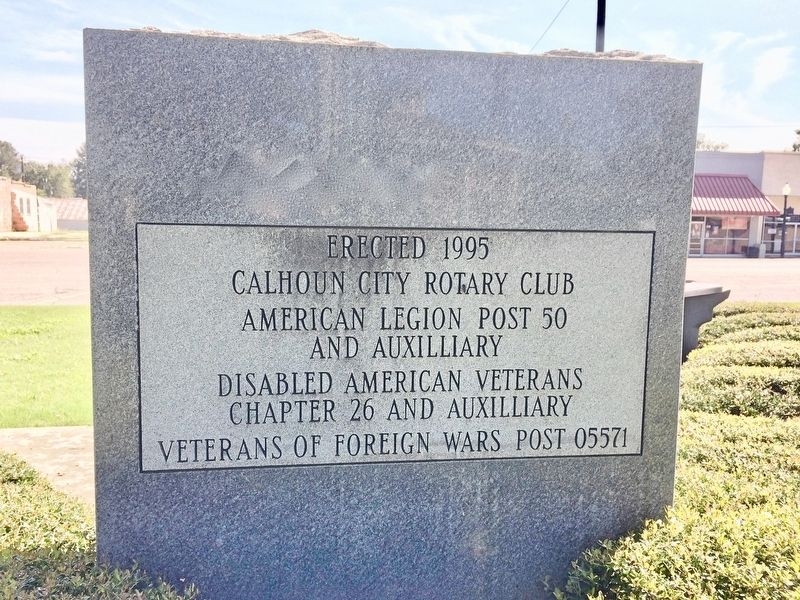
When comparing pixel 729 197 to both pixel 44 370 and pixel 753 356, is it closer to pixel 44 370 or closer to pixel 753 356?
pixel 753 356

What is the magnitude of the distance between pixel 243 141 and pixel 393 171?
25.2 inches

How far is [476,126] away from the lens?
2848mm

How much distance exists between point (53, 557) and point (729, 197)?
35.4 metres

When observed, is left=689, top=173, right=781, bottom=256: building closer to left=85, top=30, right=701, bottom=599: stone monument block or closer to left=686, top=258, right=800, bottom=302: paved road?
left=686, top=258, right=800, bottom=302: paved road

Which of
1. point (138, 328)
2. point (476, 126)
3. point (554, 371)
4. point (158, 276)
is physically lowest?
point (554, 371)

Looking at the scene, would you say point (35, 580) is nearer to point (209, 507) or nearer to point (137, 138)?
point (209, 507)

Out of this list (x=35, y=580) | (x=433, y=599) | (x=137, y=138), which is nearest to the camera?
(x=35, y=580)

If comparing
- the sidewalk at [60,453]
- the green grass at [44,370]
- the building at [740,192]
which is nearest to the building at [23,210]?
the green grass at [44,370]

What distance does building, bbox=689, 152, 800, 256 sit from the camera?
32125mm

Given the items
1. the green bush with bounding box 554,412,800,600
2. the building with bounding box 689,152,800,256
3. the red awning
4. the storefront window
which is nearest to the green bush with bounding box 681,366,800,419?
the green bush with bounding box 554,412,800,600

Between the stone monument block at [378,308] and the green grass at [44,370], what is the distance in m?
4.22

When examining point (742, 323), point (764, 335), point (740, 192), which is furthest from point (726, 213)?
point (764, 335)

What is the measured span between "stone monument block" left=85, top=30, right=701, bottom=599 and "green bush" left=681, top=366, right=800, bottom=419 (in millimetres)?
2539

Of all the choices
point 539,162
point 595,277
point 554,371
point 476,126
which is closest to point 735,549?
point 554,371
